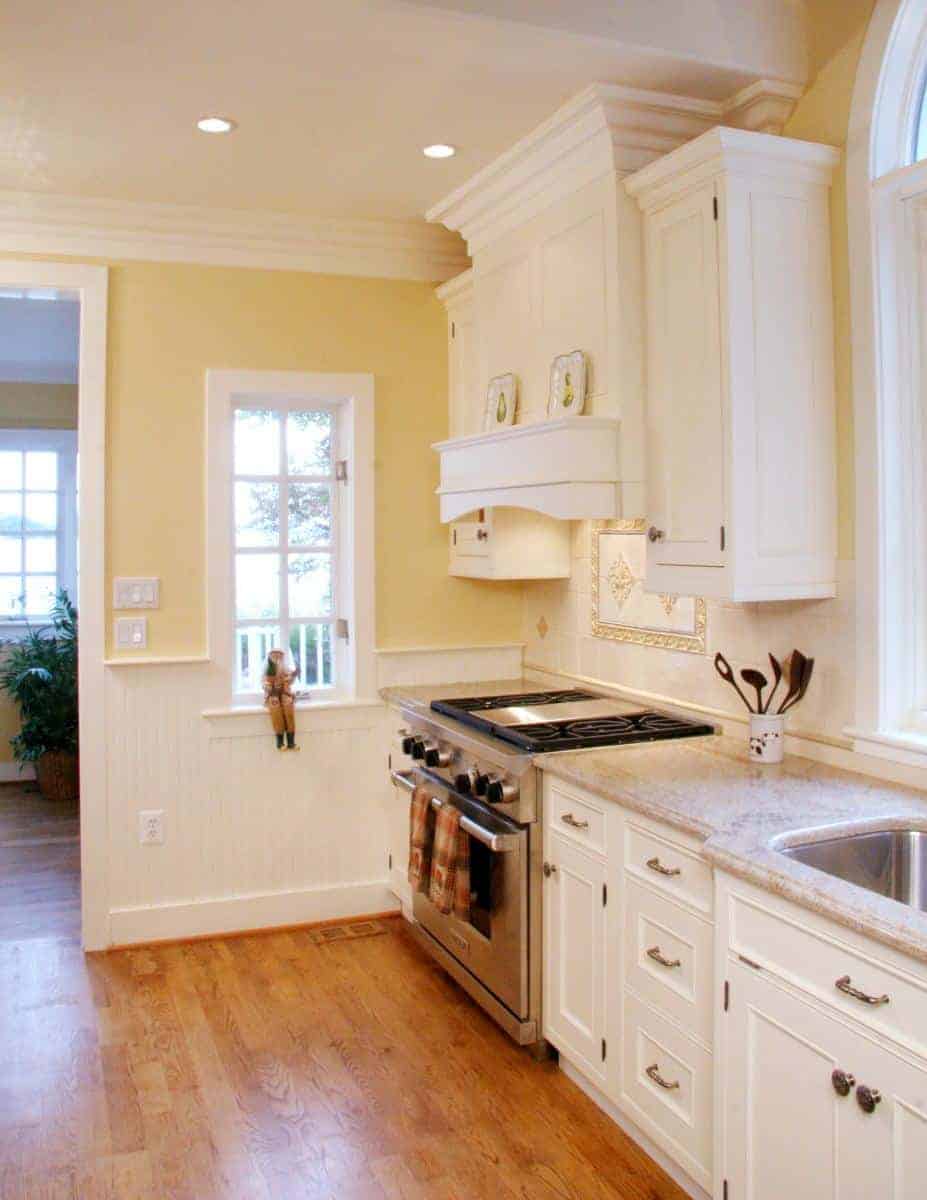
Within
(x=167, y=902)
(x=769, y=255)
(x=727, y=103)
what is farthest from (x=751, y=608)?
(x=167, y=902)

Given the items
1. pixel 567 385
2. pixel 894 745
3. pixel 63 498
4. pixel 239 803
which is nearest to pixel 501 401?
pixel 567 385

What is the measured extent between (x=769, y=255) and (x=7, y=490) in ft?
17.6

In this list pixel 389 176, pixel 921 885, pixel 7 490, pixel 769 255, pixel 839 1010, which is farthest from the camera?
pixel 7 490

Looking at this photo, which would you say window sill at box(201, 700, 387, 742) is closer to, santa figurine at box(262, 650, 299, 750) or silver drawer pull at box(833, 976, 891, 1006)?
santa figurine at box(262, 650, 299, 750)

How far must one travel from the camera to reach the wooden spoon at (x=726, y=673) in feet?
9.57

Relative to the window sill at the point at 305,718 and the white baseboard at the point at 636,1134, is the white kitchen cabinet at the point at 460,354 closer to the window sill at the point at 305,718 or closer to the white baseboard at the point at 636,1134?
the window sill at the point at 305,718

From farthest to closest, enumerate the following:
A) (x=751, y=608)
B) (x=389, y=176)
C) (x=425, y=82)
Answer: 1. (x=389, y=176)
2. (x=751, y=608)
3. (x=425, y=82)

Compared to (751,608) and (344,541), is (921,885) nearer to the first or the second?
(751,608)

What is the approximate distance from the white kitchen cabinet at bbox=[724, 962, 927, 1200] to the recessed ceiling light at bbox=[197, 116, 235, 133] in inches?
101

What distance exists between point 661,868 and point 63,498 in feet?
17.6

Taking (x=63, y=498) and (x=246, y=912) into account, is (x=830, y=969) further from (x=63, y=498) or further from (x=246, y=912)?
(x=63, y=498)

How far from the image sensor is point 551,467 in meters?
3.07

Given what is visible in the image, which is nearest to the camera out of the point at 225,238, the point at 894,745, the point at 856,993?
the point at 856,993

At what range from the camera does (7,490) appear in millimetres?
6719
